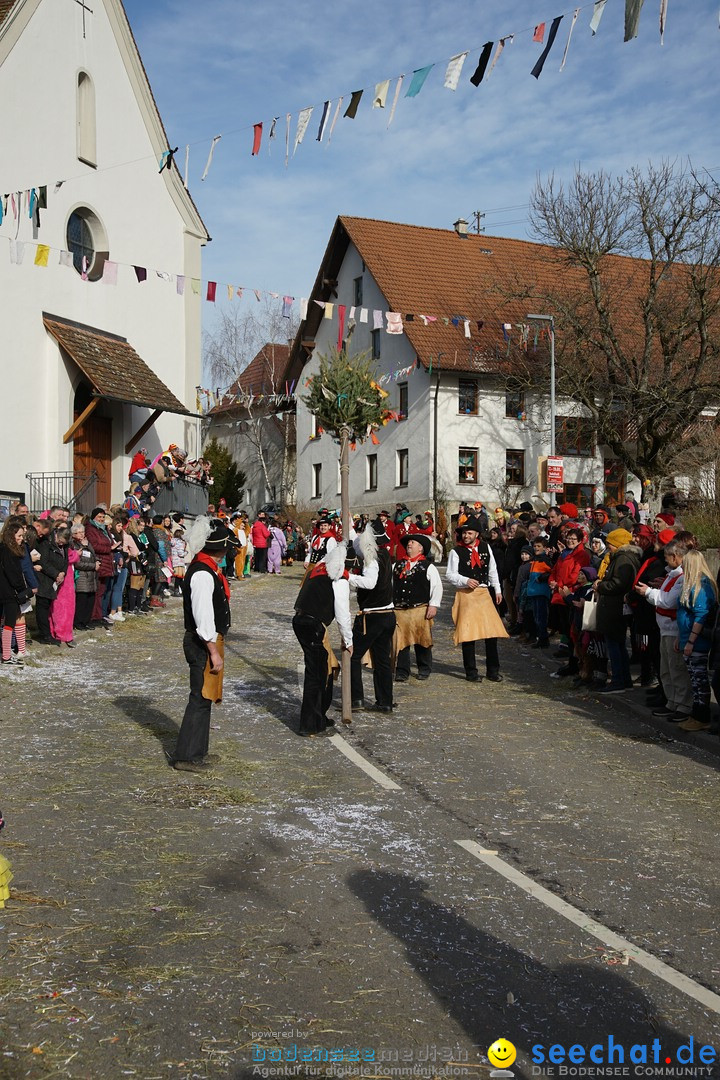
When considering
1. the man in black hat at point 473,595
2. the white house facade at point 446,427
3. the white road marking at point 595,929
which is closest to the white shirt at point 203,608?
the white road marking at point 595,929

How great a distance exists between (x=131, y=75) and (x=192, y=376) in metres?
8.06

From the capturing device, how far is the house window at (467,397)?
44.0 m

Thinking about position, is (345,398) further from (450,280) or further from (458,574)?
(450,280)

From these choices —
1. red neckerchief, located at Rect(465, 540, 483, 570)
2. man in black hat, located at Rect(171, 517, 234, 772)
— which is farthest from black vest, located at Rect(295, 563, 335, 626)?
red neckerchief, located at Rect(465, 540, 483, 570)

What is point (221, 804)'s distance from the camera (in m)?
7.98

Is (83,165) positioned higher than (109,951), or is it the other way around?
(83,165)

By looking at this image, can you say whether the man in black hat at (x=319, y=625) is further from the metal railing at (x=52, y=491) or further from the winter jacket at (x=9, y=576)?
the metal railing at (x=52, y=491)

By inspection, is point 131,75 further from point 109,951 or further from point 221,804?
point 109,951

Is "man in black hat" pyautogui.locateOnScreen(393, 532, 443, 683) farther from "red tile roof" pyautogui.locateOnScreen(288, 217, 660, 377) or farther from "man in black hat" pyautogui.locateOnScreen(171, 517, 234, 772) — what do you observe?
"red tile roof" pyautogui.locateOnScreen(288, 217, 660, 377)

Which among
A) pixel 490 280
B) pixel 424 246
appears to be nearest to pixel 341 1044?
pixel 490 280

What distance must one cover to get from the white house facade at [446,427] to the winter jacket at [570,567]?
2681 centimetres

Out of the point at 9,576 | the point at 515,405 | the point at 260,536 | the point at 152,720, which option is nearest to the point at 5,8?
the point at 260,536

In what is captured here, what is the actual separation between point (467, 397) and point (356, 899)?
39.2 meters

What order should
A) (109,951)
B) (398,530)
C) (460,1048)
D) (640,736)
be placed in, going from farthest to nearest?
(398,530) < (640,736) < (109,951) < (460,1048)
